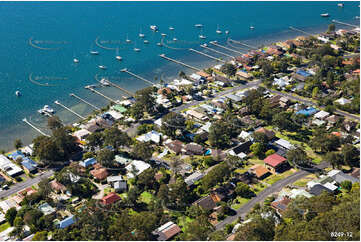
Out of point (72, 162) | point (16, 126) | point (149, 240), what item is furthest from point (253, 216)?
point (16, 126)

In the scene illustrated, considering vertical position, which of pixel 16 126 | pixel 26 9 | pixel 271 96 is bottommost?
pixel 16 126

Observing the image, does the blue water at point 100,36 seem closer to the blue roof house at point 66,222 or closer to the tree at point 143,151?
the tree at point 143,151

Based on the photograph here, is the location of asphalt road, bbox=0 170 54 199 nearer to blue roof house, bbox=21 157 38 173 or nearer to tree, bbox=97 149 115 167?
blue roof house, bbox=21 157 38 173

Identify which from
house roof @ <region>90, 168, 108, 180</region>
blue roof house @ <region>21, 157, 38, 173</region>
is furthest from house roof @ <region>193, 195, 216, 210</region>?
blue roof house @ <region>21, 157, 38, 173</region>

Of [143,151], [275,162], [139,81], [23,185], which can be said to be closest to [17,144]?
[23,185]

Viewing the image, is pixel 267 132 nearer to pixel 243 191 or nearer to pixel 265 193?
pixel 265 193

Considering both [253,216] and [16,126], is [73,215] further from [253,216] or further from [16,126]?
[16,126]

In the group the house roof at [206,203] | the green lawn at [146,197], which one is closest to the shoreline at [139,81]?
the green lawn at [146,197]
